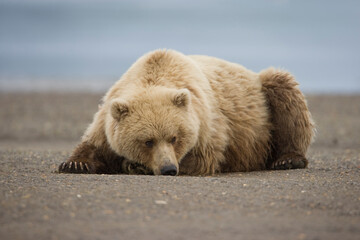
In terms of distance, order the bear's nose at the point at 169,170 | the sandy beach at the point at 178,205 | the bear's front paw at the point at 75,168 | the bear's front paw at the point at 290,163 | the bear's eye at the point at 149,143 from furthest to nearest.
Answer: the bear's front paw at the point at 290,163, the bear's front paw at the point at 75,168, the bear's eye at the point at 149,143, the bear's nose at the point at 169,170, the sandy beach at the point at 178,205

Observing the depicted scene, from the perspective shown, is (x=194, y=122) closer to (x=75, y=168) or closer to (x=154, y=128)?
(x=154, y=128)

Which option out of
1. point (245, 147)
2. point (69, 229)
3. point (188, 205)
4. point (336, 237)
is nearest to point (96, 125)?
point (245, 147)

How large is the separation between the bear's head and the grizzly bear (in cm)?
1

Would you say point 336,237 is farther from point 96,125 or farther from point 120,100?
point 96,125

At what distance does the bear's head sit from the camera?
5.92 metres

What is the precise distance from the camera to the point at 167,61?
680 centimetres

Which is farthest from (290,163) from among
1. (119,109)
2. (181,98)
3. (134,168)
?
(119,109)

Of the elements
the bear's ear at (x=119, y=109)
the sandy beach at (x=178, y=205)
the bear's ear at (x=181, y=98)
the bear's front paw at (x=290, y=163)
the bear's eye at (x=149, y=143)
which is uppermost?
the bear's ear at (x=181, y=98)

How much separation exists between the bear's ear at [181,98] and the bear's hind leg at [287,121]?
184 cm

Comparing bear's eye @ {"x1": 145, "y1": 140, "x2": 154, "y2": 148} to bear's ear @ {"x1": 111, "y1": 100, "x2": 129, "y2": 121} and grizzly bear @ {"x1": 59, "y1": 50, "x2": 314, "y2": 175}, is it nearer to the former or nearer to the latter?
grizzly bear @ {"x1": 59, "y1": 50, "x2": 314, "y2": 175}

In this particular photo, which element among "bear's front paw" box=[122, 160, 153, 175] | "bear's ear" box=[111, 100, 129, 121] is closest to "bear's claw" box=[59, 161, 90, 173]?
"bear's front paw" box=[122, 160, 153, 175]

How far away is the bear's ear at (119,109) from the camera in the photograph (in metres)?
5.93

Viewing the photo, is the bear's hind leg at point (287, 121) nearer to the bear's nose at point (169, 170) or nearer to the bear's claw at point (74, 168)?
the bear's nose at point (169, 170)

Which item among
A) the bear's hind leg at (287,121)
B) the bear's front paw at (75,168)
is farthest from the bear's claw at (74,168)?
the bear's hind leg at (287,121)
